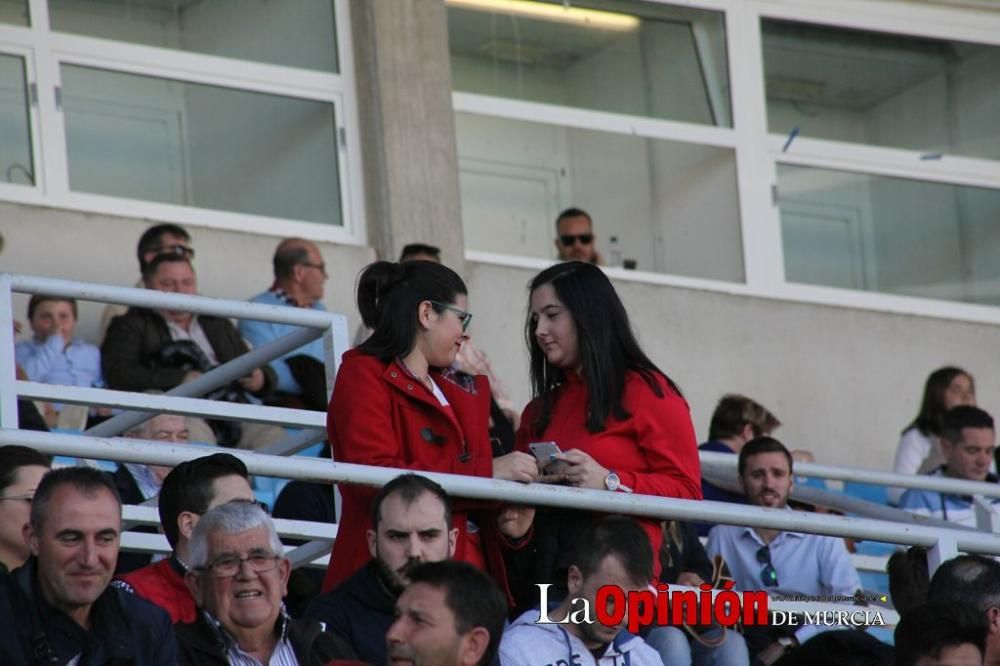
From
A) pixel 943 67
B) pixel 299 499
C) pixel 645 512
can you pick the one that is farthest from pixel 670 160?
pixel 645 512

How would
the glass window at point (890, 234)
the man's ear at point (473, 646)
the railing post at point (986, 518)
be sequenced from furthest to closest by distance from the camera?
the glass window at point (890, 234), the railing post at point (986, 518), the man's ear at point (473, 646)

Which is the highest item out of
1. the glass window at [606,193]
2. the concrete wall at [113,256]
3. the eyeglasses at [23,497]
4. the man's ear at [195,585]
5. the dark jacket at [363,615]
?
the glass window at [606,193]

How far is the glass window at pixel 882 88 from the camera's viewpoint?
13023 millimetres

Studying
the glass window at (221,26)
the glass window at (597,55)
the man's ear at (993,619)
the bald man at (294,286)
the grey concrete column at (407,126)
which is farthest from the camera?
the glass window at (597,55)

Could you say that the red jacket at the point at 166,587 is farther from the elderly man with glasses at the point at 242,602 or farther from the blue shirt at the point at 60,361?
the blue shirt at the point at 60,361

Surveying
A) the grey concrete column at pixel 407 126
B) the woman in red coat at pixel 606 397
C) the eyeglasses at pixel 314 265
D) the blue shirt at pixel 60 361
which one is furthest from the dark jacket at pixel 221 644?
the grey concrete column at pixel 407 126

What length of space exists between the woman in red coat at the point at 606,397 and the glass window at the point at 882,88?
6819 millimetres

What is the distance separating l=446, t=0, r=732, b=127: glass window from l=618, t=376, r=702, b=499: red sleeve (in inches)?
233

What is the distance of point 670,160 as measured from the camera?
12523 millimetres

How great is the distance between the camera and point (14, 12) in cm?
1055

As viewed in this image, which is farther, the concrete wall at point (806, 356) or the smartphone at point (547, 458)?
the concrete wall at point (806, 356)

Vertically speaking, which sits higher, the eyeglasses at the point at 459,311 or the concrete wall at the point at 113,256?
the concrete wall at the point at 113,256

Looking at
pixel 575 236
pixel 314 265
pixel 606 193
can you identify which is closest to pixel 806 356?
pixel 606 193

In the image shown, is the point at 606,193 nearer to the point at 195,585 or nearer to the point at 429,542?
the point at 429,542
